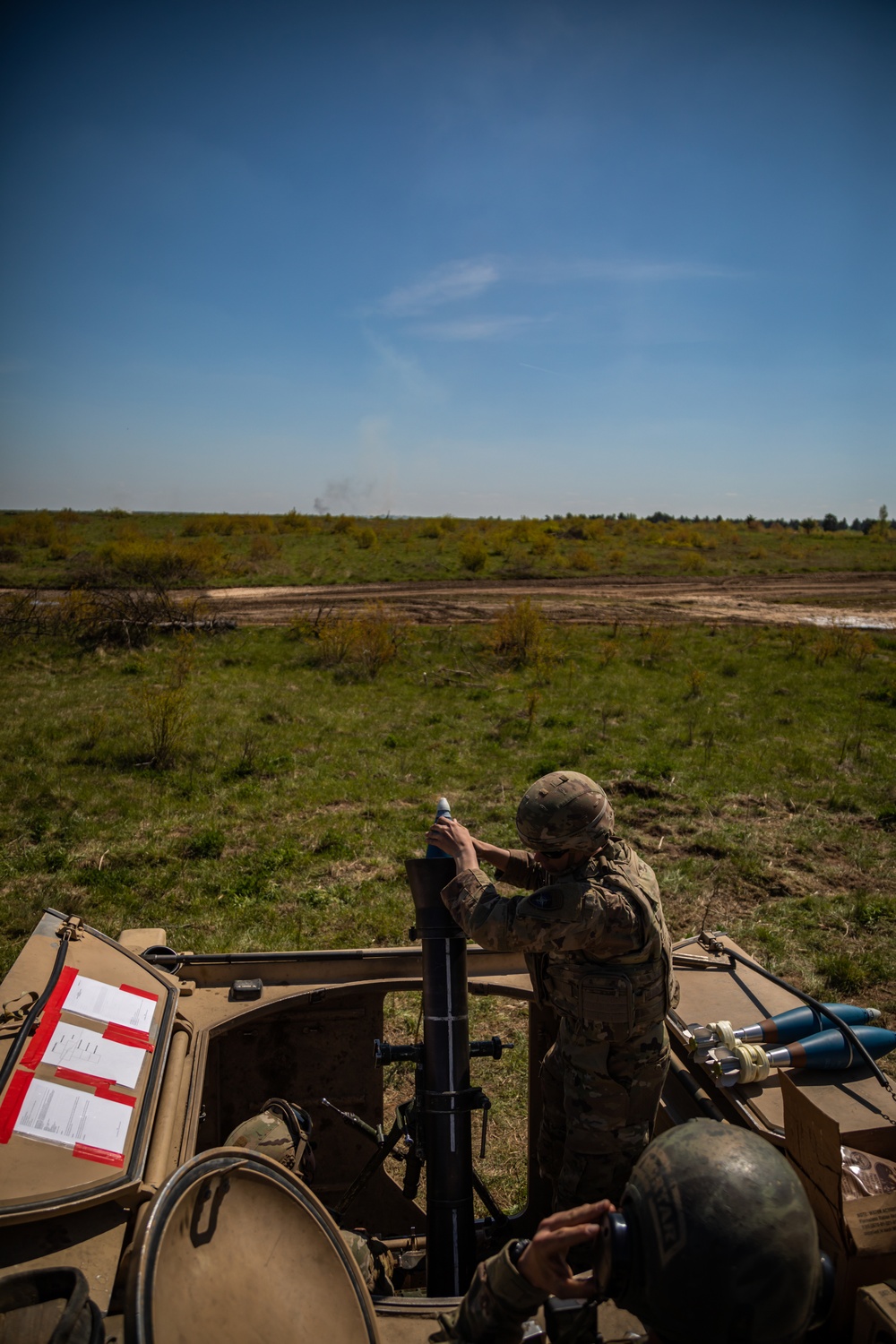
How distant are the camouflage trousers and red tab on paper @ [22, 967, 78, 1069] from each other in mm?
1607

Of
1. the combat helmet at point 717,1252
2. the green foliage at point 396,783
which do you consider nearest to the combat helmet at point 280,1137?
the combat helmet at point 717,1252

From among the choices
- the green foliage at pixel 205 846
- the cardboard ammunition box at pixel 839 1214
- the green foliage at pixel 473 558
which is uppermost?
the green foliage at pixel 473 558

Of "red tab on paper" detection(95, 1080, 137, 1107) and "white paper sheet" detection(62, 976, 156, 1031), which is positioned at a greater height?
"white paper sheet" detection(62, 976, 156, 1031)

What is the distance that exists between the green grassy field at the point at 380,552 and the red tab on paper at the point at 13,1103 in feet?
81.8

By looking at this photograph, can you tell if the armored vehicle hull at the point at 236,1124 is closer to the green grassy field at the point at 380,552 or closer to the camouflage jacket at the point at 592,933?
the camouflage jacket at the point at 592,933

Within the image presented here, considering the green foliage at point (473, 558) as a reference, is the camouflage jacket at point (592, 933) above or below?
below

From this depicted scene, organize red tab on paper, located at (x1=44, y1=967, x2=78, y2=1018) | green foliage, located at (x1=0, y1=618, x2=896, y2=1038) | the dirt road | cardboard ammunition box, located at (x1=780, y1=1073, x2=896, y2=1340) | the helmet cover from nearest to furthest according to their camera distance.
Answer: the helmet cover, cardboard ammunition box, located at (x1=780, y1=1073, x2=896, y2=1340), red tab on paper, located at (x1=44, y1=967, x2=78, y2=1018), green foliage, located at (x1=0, y1=618, x2=896, y2=1038), the dirt road

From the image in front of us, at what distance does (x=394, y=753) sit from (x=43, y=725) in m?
4.33

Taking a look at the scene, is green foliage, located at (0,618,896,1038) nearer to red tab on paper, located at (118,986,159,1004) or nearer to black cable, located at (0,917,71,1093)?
red tab on paper, located at (118,986,159,1004)

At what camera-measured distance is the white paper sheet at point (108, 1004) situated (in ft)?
8.95

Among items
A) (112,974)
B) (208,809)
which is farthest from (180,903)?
(112,974)

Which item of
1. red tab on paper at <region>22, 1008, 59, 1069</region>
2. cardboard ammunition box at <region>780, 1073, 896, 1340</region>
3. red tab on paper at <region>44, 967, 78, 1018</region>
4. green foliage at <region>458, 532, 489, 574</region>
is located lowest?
cardboard ammunition box at <region>780, 1073, 896, 1340</region>

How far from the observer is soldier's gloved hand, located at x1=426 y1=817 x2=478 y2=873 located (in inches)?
117

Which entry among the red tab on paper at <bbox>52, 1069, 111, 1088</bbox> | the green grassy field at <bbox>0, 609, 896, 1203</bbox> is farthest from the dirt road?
the red tab on paper at <bbox>52, 1069, 111, 1088</bbox>
